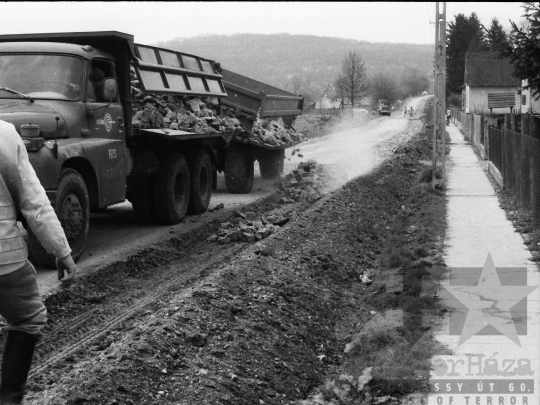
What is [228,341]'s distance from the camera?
6.96 m

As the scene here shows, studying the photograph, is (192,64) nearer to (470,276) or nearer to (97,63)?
(97,63)

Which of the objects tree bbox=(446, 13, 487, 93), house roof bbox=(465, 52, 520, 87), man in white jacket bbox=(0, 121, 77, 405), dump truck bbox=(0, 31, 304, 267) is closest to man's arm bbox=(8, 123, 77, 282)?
man in white jacket bbox=(0, 121, 77, 405)

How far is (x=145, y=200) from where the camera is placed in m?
13.2

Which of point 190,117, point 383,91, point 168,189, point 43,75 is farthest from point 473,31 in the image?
Answer: point 43,75

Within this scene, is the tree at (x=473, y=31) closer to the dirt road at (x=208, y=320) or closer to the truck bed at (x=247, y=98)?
the truck bed at (x=247, y=98)

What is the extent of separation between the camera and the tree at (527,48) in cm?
1038

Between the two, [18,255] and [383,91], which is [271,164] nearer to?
[18,255]

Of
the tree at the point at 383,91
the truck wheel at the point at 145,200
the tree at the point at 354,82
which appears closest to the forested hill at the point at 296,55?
the tree at the point at 383,91

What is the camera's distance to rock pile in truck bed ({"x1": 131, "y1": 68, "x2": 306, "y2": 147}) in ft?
42.1

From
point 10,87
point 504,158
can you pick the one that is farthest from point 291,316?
point 504,158

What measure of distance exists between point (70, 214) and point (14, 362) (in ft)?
17.3

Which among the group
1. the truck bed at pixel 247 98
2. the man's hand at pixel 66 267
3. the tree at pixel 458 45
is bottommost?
the man's hand at pixel 66 267

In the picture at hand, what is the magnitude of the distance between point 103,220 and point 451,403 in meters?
9.19

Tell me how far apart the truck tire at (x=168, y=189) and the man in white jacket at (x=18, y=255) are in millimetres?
8409
